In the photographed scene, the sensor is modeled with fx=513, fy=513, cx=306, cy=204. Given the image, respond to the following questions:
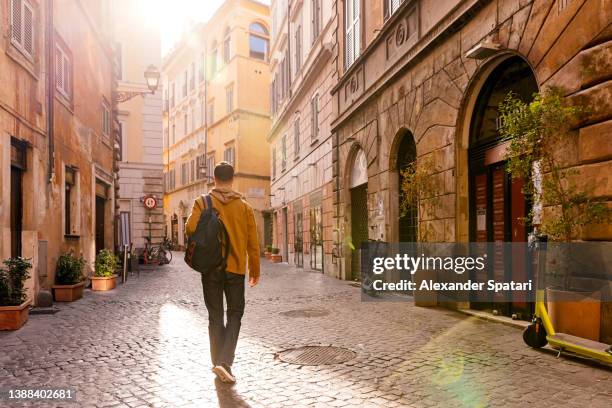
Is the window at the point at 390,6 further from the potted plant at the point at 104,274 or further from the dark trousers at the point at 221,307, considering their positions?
the potted plant at the point at 104,274

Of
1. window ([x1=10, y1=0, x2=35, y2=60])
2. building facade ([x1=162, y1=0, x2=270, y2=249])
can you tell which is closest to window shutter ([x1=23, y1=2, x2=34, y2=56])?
window ([x1=10, y1=0, x2=35, y2=60])

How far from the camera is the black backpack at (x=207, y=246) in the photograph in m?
4.38

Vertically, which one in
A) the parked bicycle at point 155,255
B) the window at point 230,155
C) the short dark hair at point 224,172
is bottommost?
the parked bicycle at point 155,255

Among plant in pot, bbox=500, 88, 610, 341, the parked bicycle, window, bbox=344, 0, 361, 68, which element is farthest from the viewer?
the parked bicycle

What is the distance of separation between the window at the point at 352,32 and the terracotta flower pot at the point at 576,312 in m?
9.68

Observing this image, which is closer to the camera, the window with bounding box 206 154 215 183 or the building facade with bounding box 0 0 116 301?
the building facade with bounding box 0 0 116 301

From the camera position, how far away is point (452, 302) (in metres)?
8.51

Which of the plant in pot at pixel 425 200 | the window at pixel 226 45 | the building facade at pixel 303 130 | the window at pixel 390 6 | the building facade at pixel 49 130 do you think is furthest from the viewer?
the window at pixel 226 45

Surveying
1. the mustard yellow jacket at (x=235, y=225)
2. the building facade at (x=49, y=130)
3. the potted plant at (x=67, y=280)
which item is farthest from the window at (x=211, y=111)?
the mustard yellow jacket at (x=235, y=225)

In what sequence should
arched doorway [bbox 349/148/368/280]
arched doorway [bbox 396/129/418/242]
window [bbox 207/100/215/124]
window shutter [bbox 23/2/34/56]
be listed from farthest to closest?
window [bbox 207/100/215/124] < arched doorway [bbox 349/148/368/280] < arched doorway [bbox 396/129/418/242] < window shutter [bbox 23/2/34/56]

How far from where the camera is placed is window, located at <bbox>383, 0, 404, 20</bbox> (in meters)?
10.8

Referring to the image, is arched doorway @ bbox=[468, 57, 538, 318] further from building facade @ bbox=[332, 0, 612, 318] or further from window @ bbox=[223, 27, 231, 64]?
window @ bbox=[223, 27, 231, 64]

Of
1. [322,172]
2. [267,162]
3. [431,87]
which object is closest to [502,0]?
[431,87]

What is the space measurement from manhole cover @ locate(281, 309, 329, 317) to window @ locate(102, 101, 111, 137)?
406 inches
